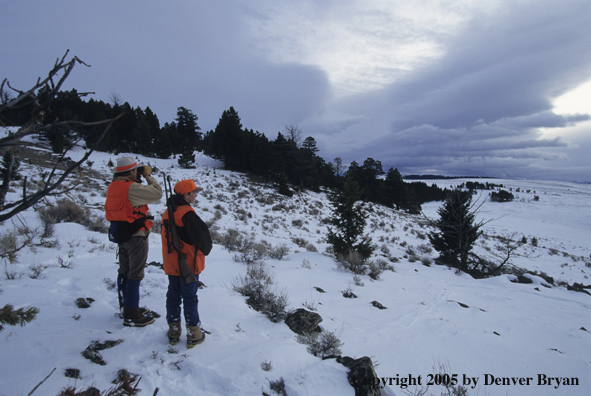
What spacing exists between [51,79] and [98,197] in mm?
12533

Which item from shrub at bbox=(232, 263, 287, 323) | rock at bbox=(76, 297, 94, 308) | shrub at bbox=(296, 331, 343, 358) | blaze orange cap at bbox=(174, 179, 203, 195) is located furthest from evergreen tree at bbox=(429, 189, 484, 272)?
rock at bbox=(76, 297, 94, 308)

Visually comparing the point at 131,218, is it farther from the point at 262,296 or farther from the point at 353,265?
the point at 353,265

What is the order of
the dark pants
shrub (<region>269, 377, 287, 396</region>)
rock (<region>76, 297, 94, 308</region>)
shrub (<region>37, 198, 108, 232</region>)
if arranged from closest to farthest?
1. shrub (<region>269, 377, 287, 396</region>)
2. the dark pants
3. rock (<region>76, 297, 94, 308</region>)
4. shrub (<region>37, 198, 108, 232</region>)

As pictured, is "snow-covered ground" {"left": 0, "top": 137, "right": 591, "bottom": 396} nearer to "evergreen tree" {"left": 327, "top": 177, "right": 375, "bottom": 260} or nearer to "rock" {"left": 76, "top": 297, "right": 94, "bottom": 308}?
"rock" {"left": 76, "top": 297, "right": 94, "bottom": 308}

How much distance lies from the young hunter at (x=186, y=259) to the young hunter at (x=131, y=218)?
0.34 metres

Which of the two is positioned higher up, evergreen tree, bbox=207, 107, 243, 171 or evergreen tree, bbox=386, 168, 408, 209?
evergreen tree, bbox=207, 107, 243, 171

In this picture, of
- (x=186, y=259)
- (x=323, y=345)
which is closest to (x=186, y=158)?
(x=186, y=259)

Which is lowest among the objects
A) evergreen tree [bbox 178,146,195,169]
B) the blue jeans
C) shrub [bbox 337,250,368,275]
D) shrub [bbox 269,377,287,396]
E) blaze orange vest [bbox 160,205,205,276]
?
shrub [bbox 337,250,368,275]

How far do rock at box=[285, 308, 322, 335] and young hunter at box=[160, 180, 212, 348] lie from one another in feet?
4.28

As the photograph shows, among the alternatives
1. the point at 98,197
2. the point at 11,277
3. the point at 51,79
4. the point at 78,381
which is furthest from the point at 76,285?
the point at 98,197

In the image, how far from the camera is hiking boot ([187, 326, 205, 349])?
9.62 ft

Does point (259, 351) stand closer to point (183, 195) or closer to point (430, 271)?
point (183, 195)

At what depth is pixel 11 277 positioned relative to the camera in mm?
4000

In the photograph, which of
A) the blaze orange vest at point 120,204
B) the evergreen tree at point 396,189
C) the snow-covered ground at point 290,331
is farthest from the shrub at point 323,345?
the evergreen tree at point 396,189
